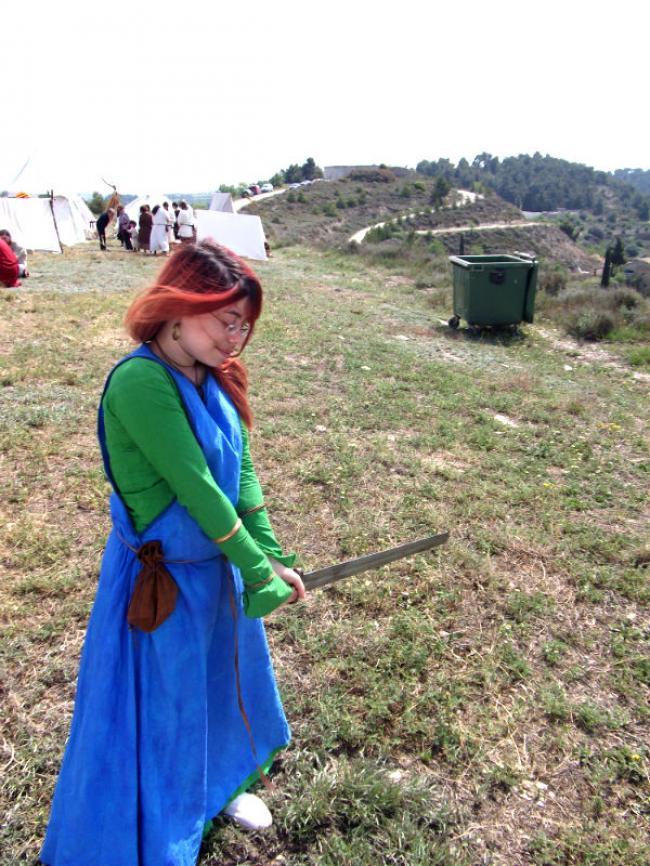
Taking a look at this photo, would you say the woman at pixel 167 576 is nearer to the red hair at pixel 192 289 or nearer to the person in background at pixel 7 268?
the red hair at pixel 192 289

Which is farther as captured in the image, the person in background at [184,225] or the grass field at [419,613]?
the person in background at [184,225]

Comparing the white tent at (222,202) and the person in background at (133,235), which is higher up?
the white tent at (222,202)

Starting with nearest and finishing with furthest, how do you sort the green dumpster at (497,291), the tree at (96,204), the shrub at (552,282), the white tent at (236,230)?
the green dumpster at (497,291) → the shrub at (552,282) → the white tent at (236,230) → the tree at (96,204)

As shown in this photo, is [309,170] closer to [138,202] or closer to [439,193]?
[439,193]

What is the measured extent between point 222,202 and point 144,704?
A: 24.8 meters

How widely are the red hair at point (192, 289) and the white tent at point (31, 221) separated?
15.7 meters

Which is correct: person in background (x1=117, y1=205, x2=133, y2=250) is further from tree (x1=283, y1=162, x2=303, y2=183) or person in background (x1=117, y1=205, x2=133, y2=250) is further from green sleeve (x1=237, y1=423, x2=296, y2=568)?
tree (x1=283, y1=162, x2=303, y2=183)

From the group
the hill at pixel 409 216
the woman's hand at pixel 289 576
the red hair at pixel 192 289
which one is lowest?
the hill at pixel 409 216

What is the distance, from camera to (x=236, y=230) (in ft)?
51.1

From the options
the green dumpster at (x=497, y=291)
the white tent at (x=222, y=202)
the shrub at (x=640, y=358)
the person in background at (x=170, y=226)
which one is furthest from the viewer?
the white tent at (x=222, y=202)

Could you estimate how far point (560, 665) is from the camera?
8.05ft

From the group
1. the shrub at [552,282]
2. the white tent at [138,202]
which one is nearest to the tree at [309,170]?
the white tent at [138,202]

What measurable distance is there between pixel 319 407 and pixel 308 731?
10.7 feet

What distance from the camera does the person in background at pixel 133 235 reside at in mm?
15633
